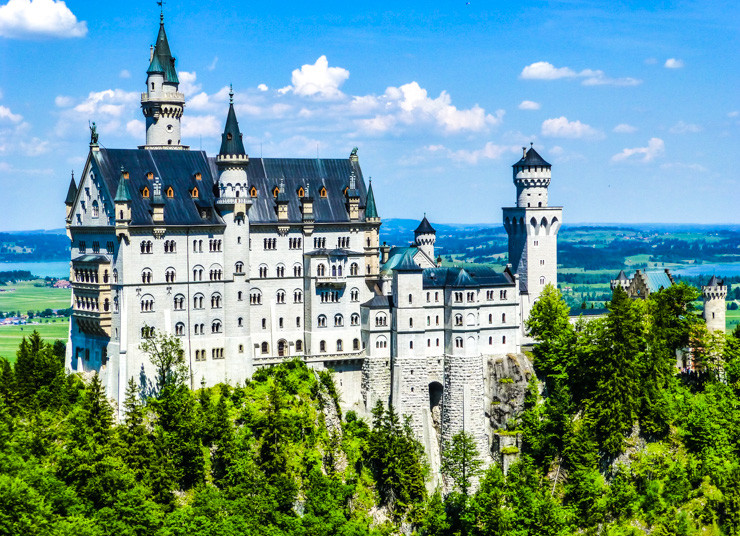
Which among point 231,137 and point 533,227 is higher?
point 231,137

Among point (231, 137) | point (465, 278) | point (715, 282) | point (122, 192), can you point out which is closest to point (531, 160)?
point (465, 278)

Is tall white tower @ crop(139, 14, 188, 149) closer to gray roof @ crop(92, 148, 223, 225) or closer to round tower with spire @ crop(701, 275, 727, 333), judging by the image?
gray roof @ crop(92, 148, 223, 225)

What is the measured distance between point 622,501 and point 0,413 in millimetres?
58528

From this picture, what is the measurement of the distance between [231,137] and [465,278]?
28.0 meters

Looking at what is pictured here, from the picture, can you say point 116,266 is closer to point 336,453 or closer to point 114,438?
point 114,438

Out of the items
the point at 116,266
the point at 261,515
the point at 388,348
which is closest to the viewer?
the point at 261,515

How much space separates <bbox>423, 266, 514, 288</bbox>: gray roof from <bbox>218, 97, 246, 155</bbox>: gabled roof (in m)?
23.5

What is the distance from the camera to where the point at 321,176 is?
120812 mm

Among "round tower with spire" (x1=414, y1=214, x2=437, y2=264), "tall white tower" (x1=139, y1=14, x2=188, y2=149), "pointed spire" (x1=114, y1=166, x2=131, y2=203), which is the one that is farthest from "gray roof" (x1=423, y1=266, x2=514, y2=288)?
"pointed spire" (x1=114, y1=166, x2=131, y2=203)

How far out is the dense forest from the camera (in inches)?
3839

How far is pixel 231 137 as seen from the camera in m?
112

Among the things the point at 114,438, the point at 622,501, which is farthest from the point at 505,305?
the point at 114,438

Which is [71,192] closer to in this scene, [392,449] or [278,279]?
[278,279]

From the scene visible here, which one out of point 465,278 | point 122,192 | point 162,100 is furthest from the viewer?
point 162,100
